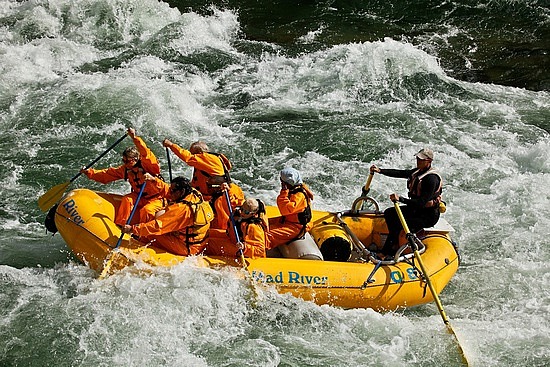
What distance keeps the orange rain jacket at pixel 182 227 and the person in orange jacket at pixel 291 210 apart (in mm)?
793

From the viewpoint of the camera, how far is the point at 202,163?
859 centimetres

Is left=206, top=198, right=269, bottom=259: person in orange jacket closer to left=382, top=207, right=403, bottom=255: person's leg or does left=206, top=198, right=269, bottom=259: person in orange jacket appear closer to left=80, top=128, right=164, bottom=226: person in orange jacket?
left=80, top=128, right=164, bottom=226: person in orange jacket

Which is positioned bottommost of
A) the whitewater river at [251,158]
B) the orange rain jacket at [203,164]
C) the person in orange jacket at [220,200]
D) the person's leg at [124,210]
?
the whitewater river at [251,158]

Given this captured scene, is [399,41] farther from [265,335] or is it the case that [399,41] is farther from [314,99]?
[265,335]

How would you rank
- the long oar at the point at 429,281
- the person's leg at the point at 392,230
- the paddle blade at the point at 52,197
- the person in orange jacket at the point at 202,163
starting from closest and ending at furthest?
the long oar at the point at 429,281 → the person in orange jacket at the point at 202,163 → the person's leg at the point at 392,230 → the paddle blade at the point at 52,197

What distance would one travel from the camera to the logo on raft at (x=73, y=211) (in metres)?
8.32

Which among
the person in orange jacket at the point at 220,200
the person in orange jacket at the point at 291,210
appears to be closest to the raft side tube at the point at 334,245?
the person in orange jacket at the point at 291,210

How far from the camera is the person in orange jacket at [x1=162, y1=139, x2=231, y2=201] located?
8586 mm

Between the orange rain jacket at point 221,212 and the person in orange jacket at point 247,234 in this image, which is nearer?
the person in orange jacket at point 247,234

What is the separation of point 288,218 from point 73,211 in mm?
2445

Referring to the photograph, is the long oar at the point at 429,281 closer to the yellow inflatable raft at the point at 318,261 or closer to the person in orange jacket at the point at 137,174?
the yellow inflatable raft at the point at 318,261

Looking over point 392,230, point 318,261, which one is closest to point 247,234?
point 318,261

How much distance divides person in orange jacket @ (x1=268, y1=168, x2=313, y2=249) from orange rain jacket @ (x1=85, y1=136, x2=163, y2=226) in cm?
140

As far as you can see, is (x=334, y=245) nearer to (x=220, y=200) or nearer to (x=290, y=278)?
(x=290, y=278)
